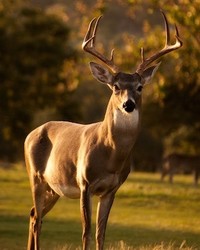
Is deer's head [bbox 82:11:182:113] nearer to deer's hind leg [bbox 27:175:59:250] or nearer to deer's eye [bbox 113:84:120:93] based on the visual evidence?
deer's eye [bbox 113:84:120:93]

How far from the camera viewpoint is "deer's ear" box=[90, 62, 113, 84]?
13445mm

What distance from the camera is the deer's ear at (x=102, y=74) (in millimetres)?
13445

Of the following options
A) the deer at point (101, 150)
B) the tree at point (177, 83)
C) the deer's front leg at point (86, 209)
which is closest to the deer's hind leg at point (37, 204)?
the deer at point (101, 150)

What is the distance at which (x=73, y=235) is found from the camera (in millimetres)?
20016

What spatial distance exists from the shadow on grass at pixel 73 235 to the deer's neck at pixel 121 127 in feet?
14.0

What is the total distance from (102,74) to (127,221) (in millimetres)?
10577

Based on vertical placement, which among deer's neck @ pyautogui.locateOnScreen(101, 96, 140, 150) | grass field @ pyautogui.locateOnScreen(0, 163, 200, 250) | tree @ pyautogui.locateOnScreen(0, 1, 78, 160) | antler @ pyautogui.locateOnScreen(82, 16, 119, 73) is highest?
antler @ pyautogui.locateOnScreen(82, 16, 119, 73)

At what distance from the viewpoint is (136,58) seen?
1265 inches

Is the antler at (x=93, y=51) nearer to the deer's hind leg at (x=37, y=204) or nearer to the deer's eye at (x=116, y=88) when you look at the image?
the deer's eye at (x=116, y=88)

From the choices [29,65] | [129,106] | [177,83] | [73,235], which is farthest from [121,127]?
[29,65]

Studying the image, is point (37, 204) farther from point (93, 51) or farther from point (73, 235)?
point (73, 235)

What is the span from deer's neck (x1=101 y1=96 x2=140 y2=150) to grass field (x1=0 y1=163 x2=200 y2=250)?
2.20m

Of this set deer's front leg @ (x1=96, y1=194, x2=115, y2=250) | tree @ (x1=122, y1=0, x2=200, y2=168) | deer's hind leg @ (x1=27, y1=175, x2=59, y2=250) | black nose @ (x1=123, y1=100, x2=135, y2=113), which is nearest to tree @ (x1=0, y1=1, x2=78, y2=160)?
tree @ (x1=122, y1=0, x2=200, y2=168)

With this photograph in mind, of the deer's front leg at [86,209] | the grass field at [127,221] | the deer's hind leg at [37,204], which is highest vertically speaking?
the deer's front leg at [86,209]
